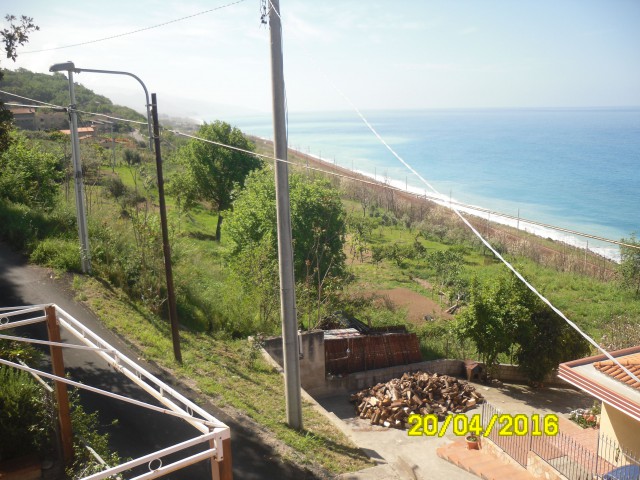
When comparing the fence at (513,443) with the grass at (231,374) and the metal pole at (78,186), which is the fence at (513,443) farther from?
the metal pole at (78,186)

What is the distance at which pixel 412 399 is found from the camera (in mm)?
A: 14969

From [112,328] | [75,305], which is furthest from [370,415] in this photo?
[75,305]

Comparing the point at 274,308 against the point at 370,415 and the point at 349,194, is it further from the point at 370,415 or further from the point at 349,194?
the point at 349,194

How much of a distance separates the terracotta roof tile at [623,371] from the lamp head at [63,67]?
13.2 m

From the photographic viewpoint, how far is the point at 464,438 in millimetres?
12969

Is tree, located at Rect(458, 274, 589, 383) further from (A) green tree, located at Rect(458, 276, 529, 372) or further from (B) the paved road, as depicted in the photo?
(B) the paved road

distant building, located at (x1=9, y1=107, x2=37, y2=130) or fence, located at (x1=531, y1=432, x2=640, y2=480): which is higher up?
distant building, located at (x1=9, y1=107, x2=37, y2=130)

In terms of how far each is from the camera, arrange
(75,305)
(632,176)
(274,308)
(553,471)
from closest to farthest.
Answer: (553,471), (75,305), (274,308), (632,176)

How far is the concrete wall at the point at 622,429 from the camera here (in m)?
9.82

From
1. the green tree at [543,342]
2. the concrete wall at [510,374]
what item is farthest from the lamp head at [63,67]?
the concrete wall at [510,374]

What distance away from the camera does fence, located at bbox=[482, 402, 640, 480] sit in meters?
9.27

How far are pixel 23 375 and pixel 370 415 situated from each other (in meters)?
9.14

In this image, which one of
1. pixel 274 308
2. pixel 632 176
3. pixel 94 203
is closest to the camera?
pixel 274 308
